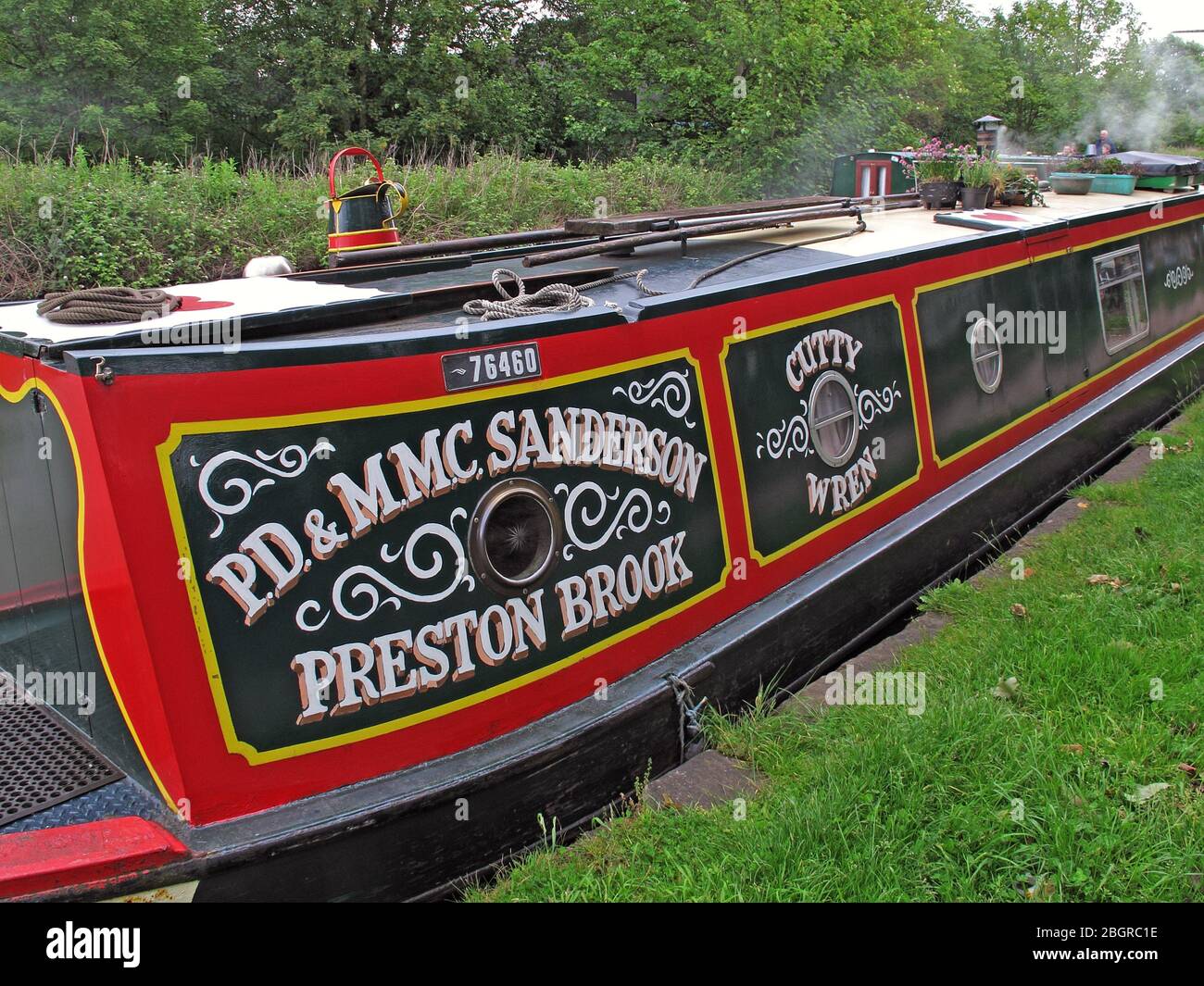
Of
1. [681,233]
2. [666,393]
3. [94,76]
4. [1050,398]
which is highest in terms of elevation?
[94,76]

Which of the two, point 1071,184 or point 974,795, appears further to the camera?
point 1071,184

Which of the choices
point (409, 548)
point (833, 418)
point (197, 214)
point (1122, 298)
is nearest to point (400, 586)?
point (409, 548)

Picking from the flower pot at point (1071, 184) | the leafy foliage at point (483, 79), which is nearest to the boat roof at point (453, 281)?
the flower pot at point (1071, 184)

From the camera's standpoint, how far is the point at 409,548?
8.97ft

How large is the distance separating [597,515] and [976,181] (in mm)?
4556

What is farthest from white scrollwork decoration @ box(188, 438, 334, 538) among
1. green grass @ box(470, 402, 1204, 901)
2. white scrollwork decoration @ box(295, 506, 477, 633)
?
green grass @ box(470, 402, 1204, 901)

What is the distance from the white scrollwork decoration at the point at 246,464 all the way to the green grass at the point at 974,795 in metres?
1.29

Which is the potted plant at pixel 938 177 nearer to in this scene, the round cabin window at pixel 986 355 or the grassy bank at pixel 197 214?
the round cabin window at pixel 986 355

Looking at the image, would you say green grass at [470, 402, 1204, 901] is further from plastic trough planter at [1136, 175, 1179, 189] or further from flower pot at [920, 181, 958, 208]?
plastic trough planter at [1136, 175, 1179, 189]

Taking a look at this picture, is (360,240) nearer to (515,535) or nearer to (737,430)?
(737,430)

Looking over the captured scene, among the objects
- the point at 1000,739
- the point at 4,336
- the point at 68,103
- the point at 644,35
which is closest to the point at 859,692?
the point at 1000,739

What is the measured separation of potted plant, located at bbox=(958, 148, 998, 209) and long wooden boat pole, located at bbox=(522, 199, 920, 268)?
1.30m

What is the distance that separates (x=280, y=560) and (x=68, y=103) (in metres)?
15.2
